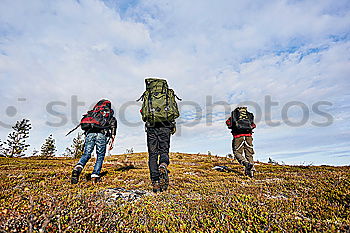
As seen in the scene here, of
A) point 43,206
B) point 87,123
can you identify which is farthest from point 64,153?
point 43,206

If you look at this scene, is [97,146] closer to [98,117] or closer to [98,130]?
[98,130]

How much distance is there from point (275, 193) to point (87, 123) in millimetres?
6706

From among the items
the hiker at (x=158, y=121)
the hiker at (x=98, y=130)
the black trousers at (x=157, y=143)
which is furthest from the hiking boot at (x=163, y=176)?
the hiker at (x=98, y=130)

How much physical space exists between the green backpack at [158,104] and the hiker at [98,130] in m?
2.23

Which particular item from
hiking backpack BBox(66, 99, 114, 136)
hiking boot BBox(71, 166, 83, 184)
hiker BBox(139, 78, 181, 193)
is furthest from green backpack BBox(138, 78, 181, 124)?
hiking boot BBox(71, 166, 83, 184)

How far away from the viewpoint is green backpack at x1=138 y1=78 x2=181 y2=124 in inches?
246

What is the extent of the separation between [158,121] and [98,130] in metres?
3.01

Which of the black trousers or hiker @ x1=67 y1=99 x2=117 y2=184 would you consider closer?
the black trousers

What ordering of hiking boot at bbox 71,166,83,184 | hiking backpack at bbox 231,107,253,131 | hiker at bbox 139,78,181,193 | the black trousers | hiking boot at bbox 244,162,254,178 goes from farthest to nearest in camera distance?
1. hiking backpack at bbox 231,107,253,131
2. hiking boot at bbox 244,162,254,178
3. hiking boot at bbox 71,166,83,184
4. the black trousers
5. hiker at bbox 139,78,181,193

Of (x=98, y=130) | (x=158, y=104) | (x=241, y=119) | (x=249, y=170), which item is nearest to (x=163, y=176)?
(x=158, y=104)

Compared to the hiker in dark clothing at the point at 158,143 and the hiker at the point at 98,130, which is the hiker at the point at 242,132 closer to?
the hiker in dark clothing at the point at 158,143

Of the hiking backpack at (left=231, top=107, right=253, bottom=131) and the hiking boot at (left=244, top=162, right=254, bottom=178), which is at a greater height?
the hiking backpack at (left=231, top=107, right=253, bottom=131)

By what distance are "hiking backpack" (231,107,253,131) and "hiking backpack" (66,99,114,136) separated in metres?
6.10

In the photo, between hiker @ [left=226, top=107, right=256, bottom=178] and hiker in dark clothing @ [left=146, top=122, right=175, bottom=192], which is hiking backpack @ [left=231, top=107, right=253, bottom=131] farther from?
hiker in dark clothing @ [left=146, top=122, right=175, bottom=192]
